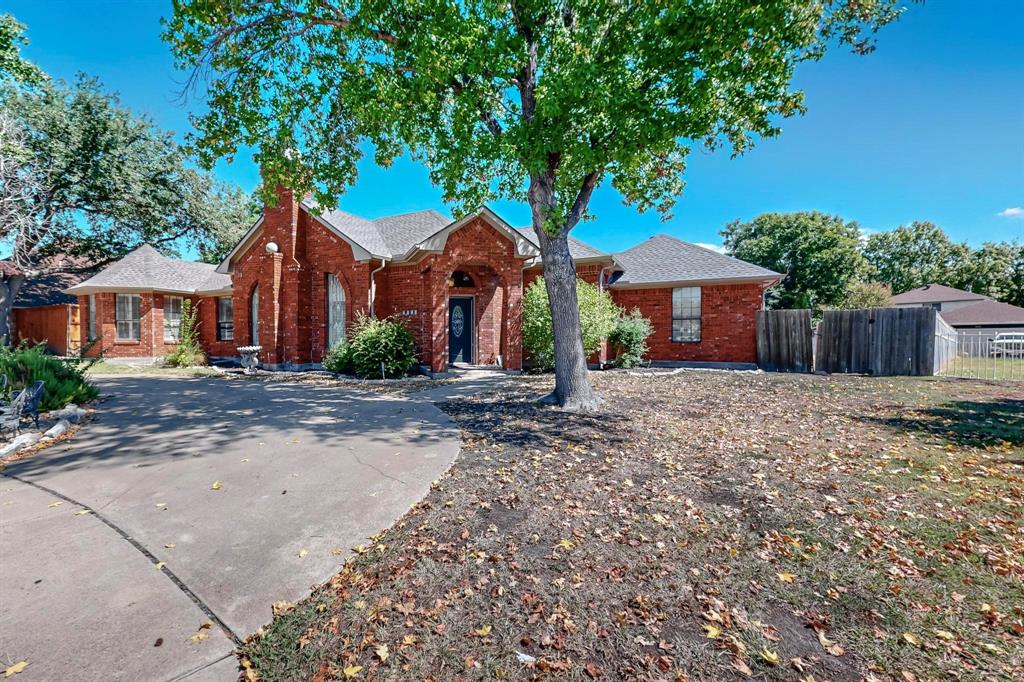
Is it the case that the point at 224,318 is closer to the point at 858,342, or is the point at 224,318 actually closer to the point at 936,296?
the point at 858,342

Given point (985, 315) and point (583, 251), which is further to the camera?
point (985, 315)

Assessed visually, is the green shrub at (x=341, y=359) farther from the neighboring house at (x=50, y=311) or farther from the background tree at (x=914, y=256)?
the background tree at (x=914, y=256)

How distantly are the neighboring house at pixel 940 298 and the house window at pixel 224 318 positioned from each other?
156 feet

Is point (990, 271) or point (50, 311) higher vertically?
point (990, 271)

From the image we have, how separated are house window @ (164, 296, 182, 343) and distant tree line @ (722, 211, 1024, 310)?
3352 cm

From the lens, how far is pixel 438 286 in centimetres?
1265

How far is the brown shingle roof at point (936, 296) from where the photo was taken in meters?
36.3

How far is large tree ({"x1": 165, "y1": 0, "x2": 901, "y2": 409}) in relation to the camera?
6.72 m

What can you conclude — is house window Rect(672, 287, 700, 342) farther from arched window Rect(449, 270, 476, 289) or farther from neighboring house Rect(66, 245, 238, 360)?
neighboring house Rect(66, 245, 238, 360)

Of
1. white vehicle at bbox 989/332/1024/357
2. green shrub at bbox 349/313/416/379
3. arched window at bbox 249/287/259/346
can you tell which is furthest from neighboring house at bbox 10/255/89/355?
white vehicle at bbox 989/332/1024/357

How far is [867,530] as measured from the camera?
3.60 m

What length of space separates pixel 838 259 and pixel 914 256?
26591mm

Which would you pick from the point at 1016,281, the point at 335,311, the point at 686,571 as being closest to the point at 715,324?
the point at 335,311

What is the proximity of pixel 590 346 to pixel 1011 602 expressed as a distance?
446 inches
